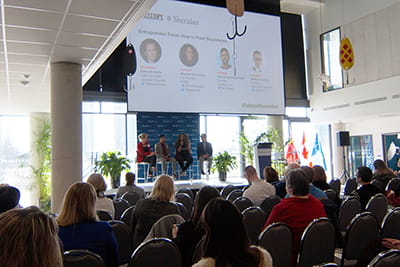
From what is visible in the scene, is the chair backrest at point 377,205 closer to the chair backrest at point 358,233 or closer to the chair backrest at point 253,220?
the chair backrest at point 358,233

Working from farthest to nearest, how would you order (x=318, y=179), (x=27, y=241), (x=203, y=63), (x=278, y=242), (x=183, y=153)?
(x=203, y=63), (x=183, y=153), (x=318, y=179), (x=278, y=242), (x=27, y=241)

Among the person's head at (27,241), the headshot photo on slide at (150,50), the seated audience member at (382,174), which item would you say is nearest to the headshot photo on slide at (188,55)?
the headshot photo on slide at (150,50)

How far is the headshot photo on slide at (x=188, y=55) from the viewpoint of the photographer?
384 inches

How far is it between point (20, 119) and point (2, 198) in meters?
9.47

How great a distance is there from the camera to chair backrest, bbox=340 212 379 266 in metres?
2.74

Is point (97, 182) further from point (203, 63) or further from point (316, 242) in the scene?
point (203, 63)

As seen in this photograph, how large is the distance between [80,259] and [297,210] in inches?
67.3

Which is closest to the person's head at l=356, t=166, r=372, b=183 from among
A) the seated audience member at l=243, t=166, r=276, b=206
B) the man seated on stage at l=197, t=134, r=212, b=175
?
the seated audience member at l=243, t=166, r=276, b=206

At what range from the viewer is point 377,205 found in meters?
3.85

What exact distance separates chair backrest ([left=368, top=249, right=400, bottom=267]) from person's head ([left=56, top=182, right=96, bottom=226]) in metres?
1.65

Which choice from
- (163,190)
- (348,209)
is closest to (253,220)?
(163,190)

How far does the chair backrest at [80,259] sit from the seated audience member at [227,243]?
2.14ft

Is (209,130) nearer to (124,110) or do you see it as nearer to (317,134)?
(124,110)

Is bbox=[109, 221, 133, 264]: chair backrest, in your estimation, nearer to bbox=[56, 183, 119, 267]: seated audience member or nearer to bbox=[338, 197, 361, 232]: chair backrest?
bbox=[56, 183, 119, 267]: seated audience member
